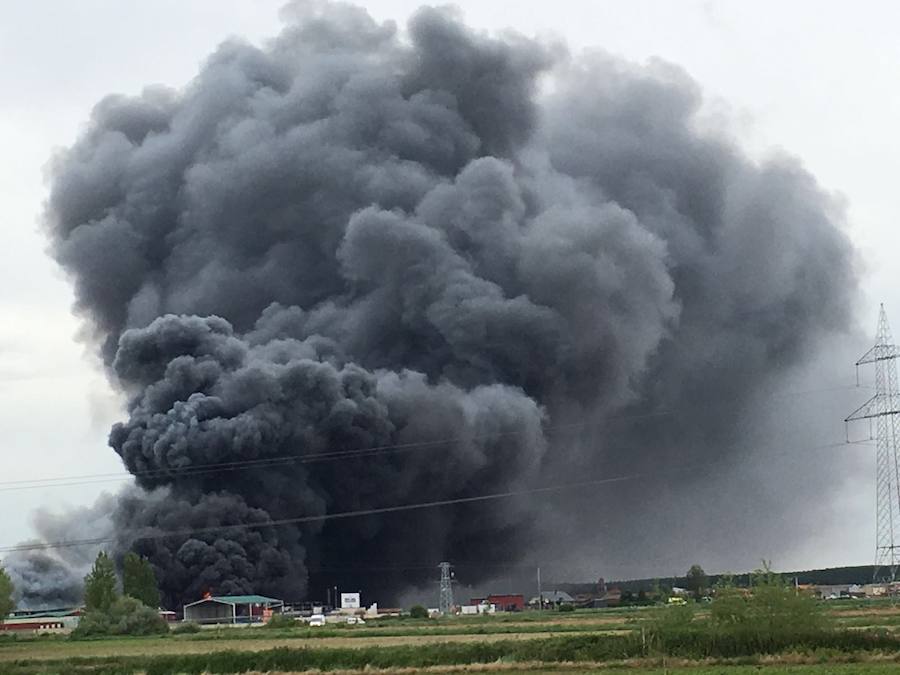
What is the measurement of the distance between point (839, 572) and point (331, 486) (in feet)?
231

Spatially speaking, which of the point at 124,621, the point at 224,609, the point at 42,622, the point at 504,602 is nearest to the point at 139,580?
the point at 224,609

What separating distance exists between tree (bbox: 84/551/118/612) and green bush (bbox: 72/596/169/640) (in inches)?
171

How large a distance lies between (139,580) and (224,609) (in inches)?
224

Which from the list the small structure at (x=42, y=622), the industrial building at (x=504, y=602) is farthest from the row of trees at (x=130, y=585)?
the industrial building at (x=504, y=602)

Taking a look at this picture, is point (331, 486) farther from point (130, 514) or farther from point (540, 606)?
point (540, 606)

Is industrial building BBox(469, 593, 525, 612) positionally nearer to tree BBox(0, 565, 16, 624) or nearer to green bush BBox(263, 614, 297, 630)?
green bush BBox(263, 614, 297, 630)

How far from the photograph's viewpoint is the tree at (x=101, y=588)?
8762 cm

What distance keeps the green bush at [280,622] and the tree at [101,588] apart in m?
10.1

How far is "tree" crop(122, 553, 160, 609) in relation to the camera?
8800 cm

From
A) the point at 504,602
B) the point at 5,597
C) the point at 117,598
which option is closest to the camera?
the point at 117,598

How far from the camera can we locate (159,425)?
95.2 meters

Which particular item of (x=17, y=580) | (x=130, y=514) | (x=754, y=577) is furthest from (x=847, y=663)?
(x=17, y=580)

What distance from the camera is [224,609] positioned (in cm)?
9062

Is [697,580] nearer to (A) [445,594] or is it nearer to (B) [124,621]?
(A) [445,594]
